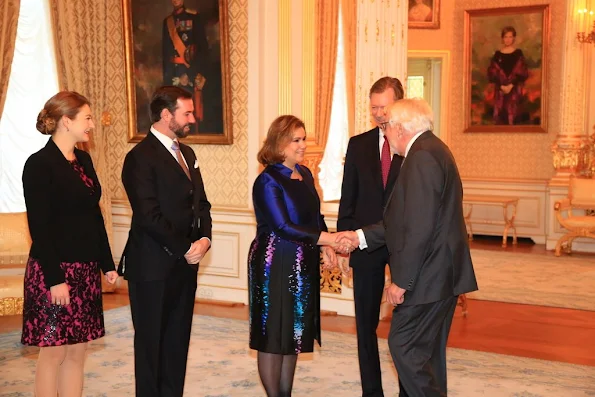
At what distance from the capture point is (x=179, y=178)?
13.2 ft

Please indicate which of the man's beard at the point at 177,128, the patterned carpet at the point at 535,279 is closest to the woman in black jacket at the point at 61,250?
the man's beard at the point at 177,128

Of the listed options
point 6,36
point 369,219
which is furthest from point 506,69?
point 369,219

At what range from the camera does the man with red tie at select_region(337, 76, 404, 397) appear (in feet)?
14.8

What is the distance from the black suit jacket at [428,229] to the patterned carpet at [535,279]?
4.75 m

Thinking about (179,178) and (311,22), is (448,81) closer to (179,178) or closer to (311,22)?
(311,22)

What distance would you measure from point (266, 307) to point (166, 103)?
3.82ft

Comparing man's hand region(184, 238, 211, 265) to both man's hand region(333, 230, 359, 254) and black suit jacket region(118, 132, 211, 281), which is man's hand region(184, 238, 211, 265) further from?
man's hand region(333, 230, 359, 254)

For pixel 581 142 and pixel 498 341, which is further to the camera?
pixel 581 142

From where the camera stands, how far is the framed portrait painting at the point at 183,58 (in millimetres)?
7832

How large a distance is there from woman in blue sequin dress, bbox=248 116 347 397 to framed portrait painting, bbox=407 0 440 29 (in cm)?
957

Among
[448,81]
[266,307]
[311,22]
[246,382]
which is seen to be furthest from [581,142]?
[266,307]

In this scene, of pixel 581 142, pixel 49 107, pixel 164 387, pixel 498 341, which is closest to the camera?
pixel 49 107

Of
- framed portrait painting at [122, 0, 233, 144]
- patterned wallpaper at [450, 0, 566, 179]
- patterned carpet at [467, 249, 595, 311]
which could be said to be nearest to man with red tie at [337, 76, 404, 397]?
framed portrait painting at [122, 0, 233, 144]

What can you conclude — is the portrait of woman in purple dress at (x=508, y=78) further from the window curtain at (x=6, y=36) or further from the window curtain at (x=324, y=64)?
the window curtain at (x=6, y=36)
